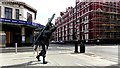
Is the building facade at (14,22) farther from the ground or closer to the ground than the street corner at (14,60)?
farther from the ground

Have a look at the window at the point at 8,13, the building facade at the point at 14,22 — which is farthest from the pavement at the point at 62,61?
the window at the point at 8,13

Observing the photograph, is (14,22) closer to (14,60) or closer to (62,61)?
(14,60)

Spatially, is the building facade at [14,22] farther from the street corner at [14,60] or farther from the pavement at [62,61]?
the pavement at [62,61]

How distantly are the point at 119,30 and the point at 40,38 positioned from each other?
66797mm

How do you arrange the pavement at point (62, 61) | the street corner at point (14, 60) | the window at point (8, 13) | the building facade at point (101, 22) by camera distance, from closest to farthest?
the pavement at point (62, 61), the street corner at point (14, 60), the window at point (8, 13), the building facade at point (101, 22)

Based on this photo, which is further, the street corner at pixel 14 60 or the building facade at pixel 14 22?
the building facade at pixel 14 22

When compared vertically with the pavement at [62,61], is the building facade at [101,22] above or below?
above

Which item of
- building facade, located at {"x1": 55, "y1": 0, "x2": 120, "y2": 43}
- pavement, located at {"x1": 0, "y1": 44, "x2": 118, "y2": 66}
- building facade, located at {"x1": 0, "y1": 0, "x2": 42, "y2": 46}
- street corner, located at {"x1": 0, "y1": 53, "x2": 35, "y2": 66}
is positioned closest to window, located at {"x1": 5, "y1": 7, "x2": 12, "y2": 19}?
building facade, located at {"x1": 0, "y1": 0, "x2": 42, "y2": 46}

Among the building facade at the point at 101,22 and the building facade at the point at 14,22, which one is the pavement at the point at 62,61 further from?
the building facade at the point at 101,22

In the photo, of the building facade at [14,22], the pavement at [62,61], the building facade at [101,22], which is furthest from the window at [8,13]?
the building facade at [101,22]

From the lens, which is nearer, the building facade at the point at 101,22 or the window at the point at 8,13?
the window at the point at 8,13

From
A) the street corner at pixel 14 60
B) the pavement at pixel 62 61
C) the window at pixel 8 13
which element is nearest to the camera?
the pavement at pixel 62 61

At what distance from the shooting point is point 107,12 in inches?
2867

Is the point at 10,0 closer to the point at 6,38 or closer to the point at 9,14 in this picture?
the point at 9,14
